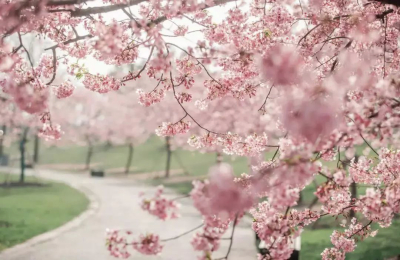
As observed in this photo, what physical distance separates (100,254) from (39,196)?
1071 centimetres

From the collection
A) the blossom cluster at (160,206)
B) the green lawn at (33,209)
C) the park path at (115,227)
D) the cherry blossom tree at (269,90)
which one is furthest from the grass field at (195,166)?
the blossom cluster at (160,206)

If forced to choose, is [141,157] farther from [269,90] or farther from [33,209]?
[269,90]

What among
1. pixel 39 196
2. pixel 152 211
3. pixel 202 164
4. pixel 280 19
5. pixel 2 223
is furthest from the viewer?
pixel 202 164

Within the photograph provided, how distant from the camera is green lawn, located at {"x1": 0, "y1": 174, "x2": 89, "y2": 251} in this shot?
1122 cm

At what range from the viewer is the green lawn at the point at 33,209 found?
36.8 ft

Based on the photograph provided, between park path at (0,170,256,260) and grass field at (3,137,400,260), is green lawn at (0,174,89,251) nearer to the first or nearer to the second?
park path at (0,170,256,260)

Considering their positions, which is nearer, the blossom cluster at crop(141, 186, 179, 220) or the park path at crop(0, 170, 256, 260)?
the blossom cluster at crop(141, 186, 179, 220)

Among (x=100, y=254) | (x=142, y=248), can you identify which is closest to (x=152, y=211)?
(x=142, y=248)

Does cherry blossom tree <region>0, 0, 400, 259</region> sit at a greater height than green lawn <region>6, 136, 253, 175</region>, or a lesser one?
greater

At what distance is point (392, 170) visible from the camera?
580 cm

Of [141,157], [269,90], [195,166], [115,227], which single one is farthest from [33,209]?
[141,157]

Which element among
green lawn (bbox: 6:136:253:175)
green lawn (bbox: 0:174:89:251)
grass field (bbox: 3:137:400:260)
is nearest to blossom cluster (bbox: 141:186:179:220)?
grass field (bbox: 3:137:400:260)

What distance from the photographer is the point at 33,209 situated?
601 inches

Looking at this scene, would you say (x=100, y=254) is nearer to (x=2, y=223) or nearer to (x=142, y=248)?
(x=2, y=223)
